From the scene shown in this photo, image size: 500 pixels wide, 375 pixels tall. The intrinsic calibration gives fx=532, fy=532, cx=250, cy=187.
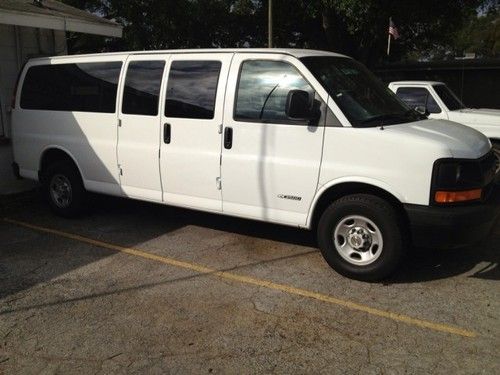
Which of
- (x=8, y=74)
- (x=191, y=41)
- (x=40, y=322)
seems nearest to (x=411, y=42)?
(x=191, y=41)

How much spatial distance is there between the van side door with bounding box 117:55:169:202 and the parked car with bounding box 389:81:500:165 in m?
5.64

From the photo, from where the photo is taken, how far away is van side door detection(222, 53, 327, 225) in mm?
4938

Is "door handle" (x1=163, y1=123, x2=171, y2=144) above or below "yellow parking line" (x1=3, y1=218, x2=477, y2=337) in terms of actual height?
above

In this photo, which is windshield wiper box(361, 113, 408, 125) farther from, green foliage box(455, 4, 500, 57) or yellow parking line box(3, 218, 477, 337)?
green foliage box(455, 4, 500, 57)

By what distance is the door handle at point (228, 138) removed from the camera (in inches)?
209

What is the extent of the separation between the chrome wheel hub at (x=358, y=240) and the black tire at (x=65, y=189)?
11.7 feet

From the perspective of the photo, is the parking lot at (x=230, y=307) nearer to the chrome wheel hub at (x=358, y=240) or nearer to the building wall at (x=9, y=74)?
the chrome wheel hub at (x=358, y=240)

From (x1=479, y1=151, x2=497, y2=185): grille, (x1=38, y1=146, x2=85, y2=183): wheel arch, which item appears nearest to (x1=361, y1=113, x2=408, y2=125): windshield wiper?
(x1=479, y1=151, x2=497, y2=185): grille

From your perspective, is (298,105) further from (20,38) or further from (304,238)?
(20,38)

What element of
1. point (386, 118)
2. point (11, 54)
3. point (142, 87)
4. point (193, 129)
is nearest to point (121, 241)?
point (193, 129)

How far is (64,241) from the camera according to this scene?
20.1 feet

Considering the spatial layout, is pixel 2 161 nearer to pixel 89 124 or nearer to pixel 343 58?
pixel 89 124

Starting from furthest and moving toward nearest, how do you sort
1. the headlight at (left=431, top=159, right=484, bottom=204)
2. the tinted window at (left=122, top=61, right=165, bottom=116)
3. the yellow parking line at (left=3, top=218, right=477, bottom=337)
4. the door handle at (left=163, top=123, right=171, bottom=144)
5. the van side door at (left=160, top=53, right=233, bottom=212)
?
1. the tinted window at (left=122, top=61, right=165, bottom=116)
2. the door handle at (left=163, top=123, right=171, bottom=144)
3. the van side door at (left=160, top=53, right=233, bottom=212)
4. the headlight at (left=431, top=159, right=484, bottom=204)
5. the yellow parking line at (left=3, top=218, right=477, bottom=337)

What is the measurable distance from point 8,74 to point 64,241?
11.5 feet
